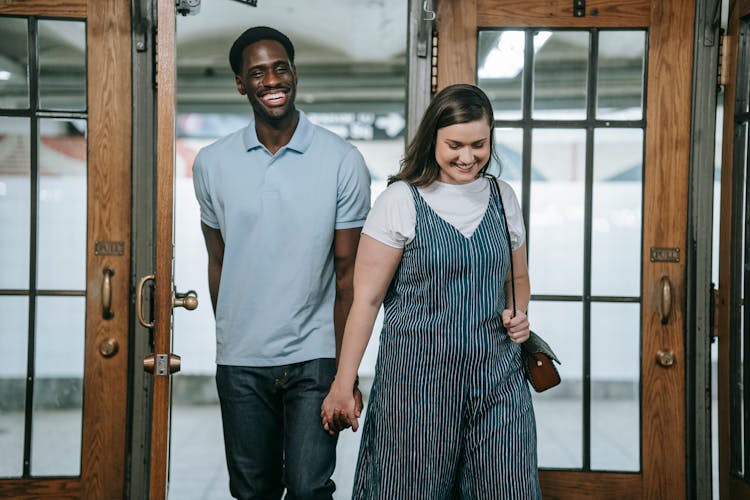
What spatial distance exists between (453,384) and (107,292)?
1.39 m

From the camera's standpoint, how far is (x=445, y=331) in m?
1.72

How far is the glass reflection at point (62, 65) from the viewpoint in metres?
2.58

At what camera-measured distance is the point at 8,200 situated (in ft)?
8.57

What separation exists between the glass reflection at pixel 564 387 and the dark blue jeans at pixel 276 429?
3.27 feet

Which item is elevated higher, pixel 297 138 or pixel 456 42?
pixel 456 42

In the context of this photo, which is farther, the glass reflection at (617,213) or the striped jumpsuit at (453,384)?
the glass reflection at (617,213)

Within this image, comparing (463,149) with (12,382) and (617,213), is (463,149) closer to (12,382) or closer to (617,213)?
(617,213)

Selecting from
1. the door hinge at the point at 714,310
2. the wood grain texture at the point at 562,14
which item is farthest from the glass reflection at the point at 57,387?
the door hinge at the point at 714,310

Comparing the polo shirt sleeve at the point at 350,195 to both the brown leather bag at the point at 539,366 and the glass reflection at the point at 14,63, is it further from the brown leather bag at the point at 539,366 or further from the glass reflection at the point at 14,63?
the glass reflection at the point at 14,63

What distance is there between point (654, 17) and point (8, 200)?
2.31 meters

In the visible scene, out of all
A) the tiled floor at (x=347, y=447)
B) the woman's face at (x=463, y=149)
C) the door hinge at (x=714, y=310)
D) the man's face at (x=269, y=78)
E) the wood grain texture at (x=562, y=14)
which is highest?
the wood grain texture at (x=562, y=14)

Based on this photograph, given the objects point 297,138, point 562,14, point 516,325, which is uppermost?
point 562,14

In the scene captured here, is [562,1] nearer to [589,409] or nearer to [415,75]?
[415,75]

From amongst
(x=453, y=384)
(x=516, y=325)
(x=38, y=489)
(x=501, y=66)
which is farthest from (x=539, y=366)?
(x=38, y=489)
